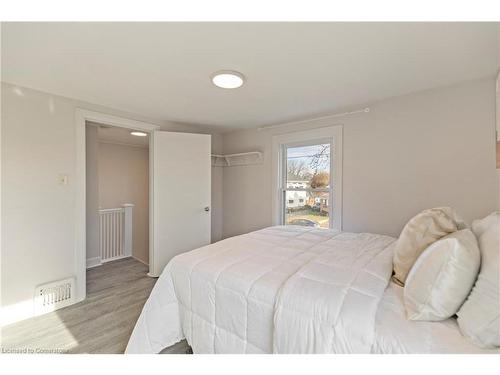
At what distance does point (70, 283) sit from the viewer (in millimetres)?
2299

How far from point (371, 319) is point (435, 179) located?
1914mm

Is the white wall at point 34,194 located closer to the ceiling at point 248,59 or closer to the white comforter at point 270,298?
the ceiling at point 248,59

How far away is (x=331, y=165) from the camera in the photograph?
2816mm

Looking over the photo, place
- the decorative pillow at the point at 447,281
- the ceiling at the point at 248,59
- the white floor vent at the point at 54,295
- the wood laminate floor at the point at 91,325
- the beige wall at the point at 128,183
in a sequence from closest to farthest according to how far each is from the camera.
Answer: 1. the decorative pillow at the point at 447,281
2. the ceiling at the point at 248,59
3. the wood laminate floor at the point at 91,325
4. the white floor vent at the point at 54,295
5. the beige wall at the point at 128,183

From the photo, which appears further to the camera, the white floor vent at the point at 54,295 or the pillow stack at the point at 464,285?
the white floor vent at the point at 54,295

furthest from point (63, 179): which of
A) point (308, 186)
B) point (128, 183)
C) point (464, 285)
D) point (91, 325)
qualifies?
point (464, 285)

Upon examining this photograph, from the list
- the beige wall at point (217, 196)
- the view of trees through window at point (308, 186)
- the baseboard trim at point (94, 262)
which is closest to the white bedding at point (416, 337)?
the view of trees through window at point (308, 186)

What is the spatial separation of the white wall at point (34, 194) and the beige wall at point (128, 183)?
242 cm

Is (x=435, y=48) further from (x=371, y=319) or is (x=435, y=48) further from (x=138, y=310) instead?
(x=138, y=310)

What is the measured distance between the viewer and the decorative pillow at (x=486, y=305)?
73cm

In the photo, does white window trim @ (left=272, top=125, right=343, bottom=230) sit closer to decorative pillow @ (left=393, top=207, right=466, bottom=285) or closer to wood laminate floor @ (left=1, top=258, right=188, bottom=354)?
decorative pillow @ (left=393, top=207, right=466, bottom=285)

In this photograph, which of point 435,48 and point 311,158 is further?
point 311,158
